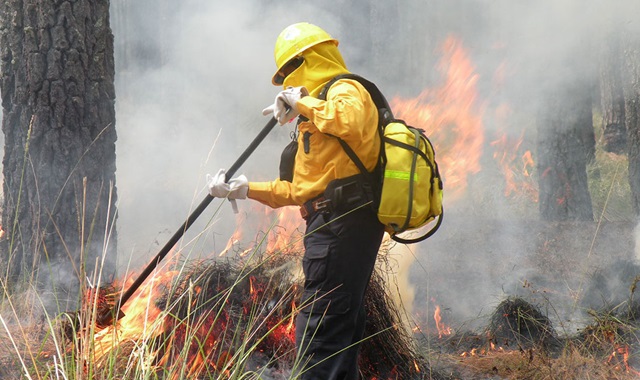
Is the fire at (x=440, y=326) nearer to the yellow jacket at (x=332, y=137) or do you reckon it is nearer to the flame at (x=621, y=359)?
the flame at (x=621, y=359)

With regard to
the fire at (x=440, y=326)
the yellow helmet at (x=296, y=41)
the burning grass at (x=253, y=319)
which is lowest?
the fire at (x=440, y=326)

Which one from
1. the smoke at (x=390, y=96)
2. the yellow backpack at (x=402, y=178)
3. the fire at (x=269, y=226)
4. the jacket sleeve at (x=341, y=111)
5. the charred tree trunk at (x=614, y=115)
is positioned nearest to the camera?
the jacket sleeve at (x=341, y=111)

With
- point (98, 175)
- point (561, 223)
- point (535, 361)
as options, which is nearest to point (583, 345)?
point (535, 361)

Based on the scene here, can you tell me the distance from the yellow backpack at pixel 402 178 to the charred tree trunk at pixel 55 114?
6.33ft

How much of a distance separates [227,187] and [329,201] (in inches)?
24.3

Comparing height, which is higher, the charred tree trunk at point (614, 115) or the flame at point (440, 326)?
the charred tree trunk at point (614, 115)

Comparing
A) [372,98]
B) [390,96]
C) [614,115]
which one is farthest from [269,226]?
[614,115]

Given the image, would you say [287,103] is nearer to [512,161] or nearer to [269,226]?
[269,226]

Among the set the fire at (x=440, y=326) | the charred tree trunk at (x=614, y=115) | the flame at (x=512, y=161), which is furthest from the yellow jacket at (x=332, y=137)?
the charred tree trunk at (x=614, y=115)

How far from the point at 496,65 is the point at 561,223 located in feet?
9.74

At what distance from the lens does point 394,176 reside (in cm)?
319

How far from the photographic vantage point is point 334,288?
3.17m

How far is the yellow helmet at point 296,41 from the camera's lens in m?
3.38

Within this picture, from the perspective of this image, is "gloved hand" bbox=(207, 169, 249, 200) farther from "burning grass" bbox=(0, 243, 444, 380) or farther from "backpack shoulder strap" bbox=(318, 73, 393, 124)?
"backpack shoulder strap" bbox=(318, 73, 393, 124)
